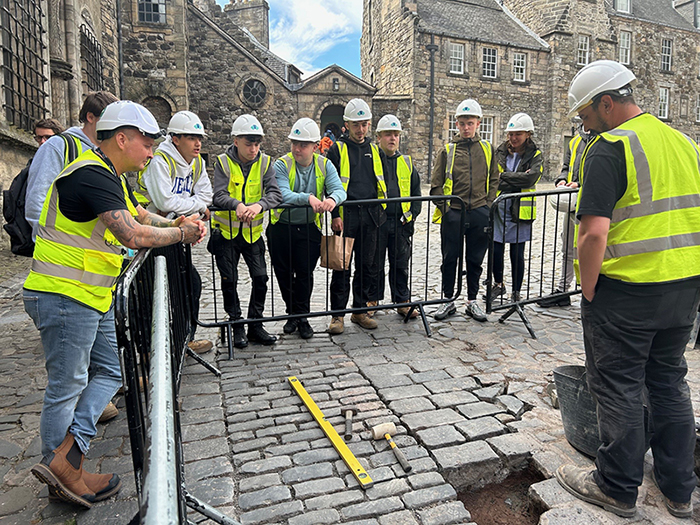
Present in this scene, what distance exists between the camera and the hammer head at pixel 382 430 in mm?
3205

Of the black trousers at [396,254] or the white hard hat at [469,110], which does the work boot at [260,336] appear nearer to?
the black trousers at [396,254]

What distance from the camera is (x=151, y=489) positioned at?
1068mm

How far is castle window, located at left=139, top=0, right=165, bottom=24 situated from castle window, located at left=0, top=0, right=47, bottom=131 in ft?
36.4

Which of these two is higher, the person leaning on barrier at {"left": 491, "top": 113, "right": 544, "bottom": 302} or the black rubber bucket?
the person leaning on barrier at {"left": 491, "top": 113, "right": 544, "bottom": 302}

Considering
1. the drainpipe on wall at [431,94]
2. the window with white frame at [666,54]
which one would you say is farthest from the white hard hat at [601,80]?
the window with white frame at [666,54]

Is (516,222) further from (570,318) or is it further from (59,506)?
(59,506)

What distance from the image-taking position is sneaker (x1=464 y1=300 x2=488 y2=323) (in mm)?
5875

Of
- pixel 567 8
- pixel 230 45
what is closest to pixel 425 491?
pixel 230 45

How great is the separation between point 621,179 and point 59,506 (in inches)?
131

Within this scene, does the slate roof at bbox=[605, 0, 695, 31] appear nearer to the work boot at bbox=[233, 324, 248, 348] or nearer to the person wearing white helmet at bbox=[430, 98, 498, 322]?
the person wearing white helmet at bbox=[430, 98, 498, 322]

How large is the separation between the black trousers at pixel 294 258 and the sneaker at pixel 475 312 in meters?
2.00

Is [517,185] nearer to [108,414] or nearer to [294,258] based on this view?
[294,258]

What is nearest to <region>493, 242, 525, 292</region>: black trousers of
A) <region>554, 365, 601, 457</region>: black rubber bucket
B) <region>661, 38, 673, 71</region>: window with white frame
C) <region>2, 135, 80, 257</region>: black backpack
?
<region>554, 365, 601, 457</region>: black rubber bucket

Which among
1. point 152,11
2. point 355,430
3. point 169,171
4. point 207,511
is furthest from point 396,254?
point 152,11
